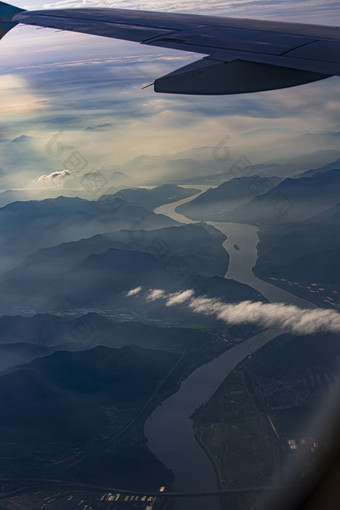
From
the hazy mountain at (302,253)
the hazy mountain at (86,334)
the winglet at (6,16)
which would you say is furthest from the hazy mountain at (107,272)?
the winglet at (6,16)

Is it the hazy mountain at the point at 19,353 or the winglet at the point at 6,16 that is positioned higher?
the winglet at the point at 6,16

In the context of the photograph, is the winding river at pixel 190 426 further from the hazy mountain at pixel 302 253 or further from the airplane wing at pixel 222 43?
the airplane wing at pixel 222 43

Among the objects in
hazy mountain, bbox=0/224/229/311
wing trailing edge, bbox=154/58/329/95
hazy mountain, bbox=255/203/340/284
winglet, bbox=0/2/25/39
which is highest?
winglet, bbox=0/2/25/39

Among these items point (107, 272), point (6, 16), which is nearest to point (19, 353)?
point (107, 272)

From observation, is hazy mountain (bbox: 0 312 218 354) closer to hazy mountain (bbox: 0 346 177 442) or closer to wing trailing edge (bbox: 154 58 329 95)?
hazy mountain (bbox: 0 346 177 442)

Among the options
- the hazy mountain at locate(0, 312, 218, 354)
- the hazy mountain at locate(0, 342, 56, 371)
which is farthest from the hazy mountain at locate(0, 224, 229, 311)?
the hazy mountain at locate(0, 342, 56, 371)

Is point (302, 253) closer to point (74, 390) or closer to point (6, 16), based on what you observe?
point (74, 390)
